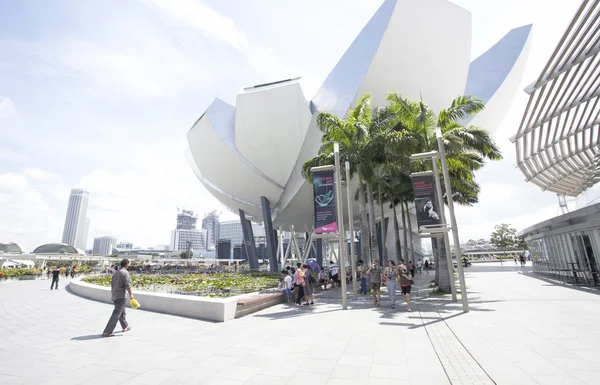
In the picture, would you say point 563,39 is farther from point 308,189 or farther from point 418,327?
point 308,189

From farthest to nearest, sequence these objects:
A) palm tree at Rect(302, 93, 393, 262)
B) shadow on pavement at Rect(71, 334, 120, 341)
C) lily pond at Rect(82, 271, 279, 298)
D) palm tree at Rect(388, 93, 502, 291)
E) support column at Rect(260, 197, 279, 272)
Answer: support column at Rect(260, 197, 279, 272)
palm tree at Rect(302, 93, 393, 262)
palm tree at Rect(388, 93, 502, 291)
lily pond at Rect(82, 271, 279, 298)
shadow on pavement at Rect(71, 334, 120, 341)

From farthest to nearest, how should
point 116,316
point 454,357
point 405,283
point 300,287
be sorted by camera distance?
point 300,287 < point 405,283 < point 116,316 < point 454,357

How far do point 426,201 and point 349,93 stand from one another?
15868 millimetres

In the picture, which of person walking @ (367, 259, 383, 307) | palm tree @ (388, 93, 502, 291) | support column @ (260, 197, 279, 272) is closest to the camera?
person walking @ (367, 259, 383, 307)

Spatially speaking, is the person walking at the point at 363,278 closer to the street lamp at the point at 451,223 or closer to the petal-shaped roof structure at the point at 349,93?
the street lamp at the point at 451,223

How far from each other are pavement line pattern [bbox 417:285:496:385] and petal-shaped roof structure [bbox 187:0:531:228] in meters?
19.5

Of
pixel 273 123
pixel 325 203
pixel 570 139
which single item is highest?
pixel 273 123

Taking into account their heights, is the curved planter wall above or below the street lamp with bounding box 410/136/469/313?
below

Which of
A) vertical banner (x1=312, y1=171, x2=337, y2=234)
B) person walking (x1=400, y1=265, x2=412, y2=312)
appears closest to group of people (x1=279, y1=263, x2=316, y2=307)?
vertical banner (x1=312, y1=171, x2=337, y2=234)

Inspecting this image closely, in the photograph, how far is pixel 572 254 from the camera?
1541 centimetres

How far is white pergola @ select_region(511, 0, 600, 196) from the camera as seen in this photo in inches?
374

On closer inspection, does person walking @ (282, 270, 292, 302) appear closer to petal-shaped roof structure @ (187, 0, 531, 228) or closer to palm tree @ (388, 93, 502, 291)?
palm tree @ (388, 93, 502, 291)

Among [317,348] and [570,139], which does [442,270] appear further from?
[570,139]

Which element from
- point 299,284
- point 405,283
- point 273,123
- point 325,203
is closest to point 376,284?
point 405,283
